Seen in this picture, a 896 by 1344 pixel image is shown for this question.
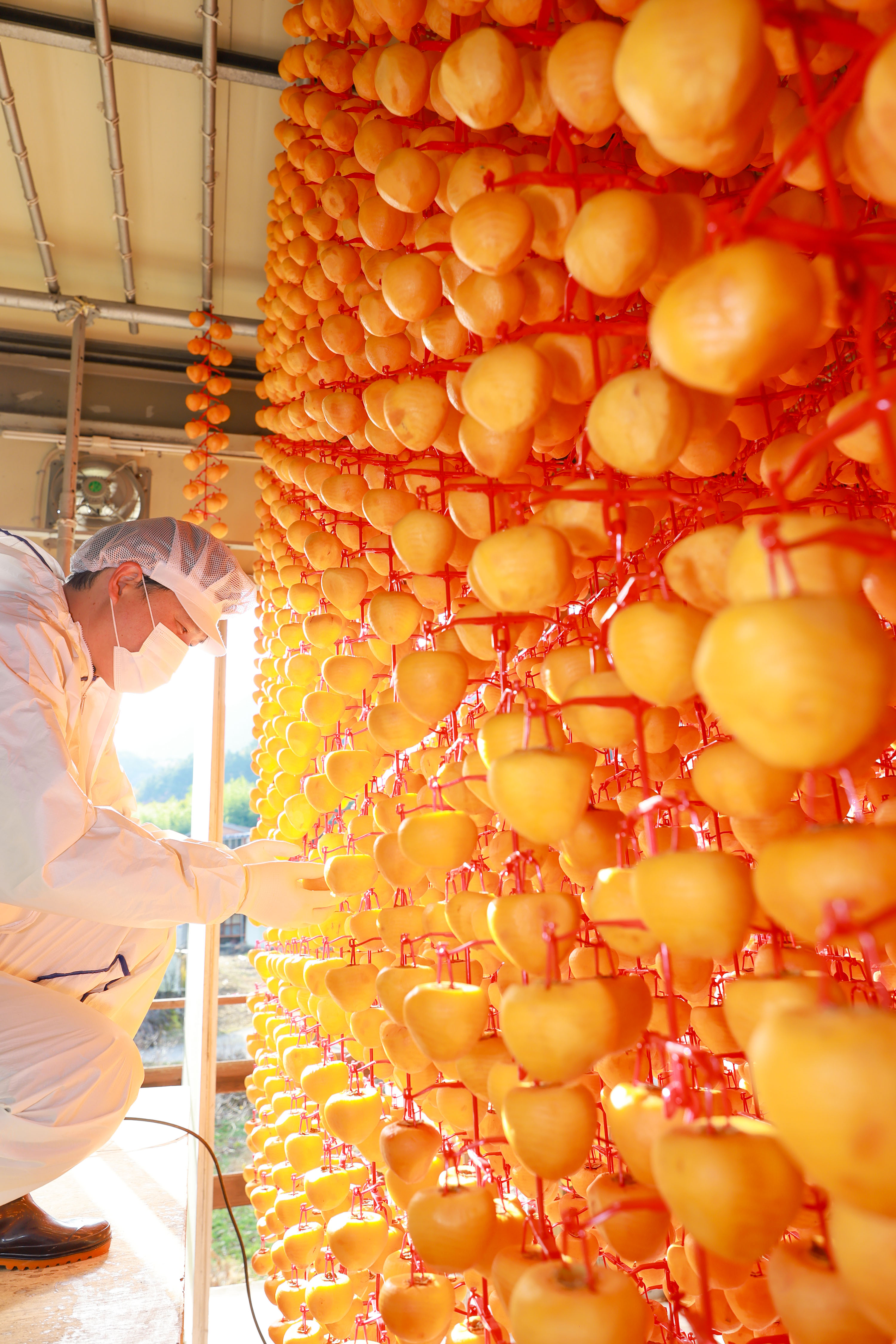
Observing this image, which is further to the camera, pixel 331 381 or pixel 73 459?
pixel 73 459

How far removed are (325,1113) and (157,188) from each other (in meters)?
2.67

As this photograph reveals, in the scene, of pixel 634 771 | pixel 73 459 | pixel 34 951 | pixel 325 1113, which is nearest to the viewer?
pixel 634 771

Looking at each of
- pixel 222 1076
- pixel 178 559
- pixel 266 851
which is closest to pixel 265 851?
pixel 266 851

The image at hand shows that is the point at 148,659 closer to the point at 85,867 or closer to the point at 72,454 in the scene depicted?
the point at 85,867

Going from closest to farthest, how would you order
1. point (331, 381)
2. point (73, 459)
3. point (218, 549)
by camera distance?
point (331, 381), point (218, 549), point (73, 459)

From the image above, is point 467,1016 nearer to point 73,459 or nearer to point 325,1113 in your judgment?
point 325,1113

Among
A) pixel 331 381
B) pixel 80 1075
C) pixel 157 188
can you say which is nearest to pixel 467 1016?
pixel 331 381

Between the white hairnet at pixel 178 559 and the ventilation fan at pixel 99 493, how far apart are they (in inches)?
46.4

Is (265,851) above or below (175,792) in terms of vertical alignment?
below

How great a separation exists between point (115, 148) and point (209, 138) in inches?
10.5

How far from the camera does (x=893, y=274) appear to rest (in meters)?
0.63

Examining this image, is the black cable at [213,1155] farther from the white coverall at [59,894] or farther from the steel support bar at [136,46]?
the steel support bar at [136,46]

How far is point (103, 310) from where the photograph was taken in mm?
3080

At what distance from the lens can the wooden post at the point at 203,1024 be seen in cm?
283
